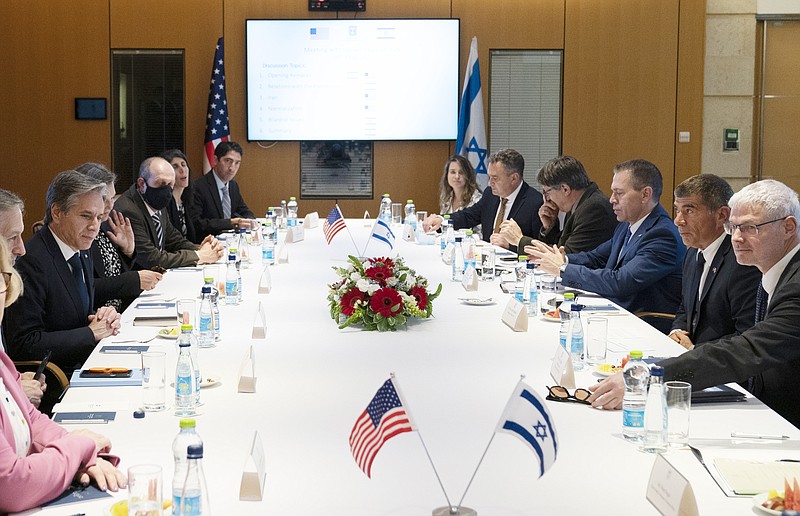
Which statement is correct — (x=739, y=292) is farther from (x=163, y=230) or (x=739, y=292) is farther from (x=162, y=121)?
(x=162, y=121)

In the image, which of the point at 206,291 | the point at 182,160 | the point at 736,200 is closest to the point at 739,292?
the point at 736,200

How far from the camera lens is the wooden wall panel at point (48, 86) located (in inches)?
383

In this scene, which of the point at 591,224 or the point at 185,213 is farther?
the point at 185,213

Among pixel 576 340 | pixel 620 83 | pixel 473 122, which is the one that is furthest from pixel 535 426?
pixel 620 83

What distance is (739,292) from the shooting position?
12.5 feet

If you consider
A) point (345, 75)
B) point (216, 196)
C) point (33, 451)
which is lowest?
point (33, 451)

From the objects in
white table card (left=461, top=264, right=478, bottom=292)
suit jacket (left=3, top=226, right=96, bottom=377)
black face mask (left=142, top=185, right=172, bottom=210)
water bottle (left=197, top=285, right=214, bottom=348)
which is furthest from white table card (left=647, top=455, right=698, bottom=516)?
Result: black face mask (left=142, top=185, right=172, bottom=210)

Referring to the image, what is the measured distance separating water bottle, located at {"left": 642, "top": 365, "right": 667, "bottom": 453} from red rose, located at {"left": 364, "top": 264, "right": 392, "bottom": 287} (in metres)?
1.55

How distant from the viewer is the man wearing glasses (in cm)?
286

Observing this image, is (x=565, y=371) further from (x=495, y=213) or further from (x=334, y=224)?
(x=495, y=213)

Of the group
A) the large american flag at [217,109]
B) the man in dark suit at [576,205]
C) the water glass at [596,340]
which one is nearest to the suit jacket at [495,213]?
the man in dark suit at [576,205]

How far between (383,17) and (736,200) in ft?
22.3

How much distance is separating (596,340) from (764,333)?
2.29 ft

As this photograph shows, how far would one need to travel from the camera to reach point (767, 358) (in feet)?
9.69
